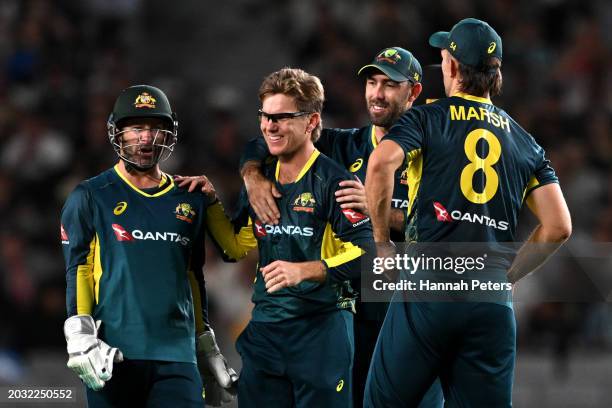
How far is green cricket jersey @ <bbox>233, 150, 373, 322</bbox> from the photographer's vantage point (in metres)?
4.97

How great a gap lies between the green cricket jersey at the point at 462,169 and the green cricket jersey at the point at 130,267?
1.12 m

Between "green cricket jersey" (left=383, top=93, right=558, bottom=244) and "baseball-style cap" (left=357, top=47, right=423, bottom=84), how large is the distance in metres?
1.03

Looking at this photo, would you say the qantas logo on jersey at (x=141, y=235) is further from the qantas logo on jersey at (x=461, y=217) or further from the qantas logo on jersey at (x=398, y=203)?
the qantas logo on jersey at (x=398, y=203)

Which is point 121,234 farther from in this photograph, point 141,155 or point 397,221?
point 397,221

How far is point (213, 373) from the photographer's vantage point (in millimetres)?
5203

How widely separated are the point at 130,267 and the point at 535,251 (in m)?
1.84

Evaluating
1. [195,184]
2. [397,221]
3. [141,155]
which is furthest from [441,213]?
[141,155]

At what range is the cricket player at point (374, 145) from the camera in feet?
18.4

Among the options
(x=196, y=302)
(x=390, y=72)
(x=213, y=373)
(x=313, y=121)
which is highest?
(x=390, y=72)

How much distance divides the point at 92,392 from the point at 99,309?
368 millimetres

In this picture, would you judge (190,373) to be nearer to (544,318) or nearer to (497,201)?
(497,201)

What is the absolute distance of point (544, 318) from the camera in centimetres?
951

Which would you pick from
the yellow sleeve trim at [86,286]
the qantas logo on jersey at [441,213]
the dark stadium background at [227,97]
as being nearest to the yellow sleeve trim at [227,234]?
the yellow sleeve trim at [86,286]

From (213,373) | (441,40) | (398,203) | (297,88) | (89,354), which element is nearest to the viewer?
(89,354)
